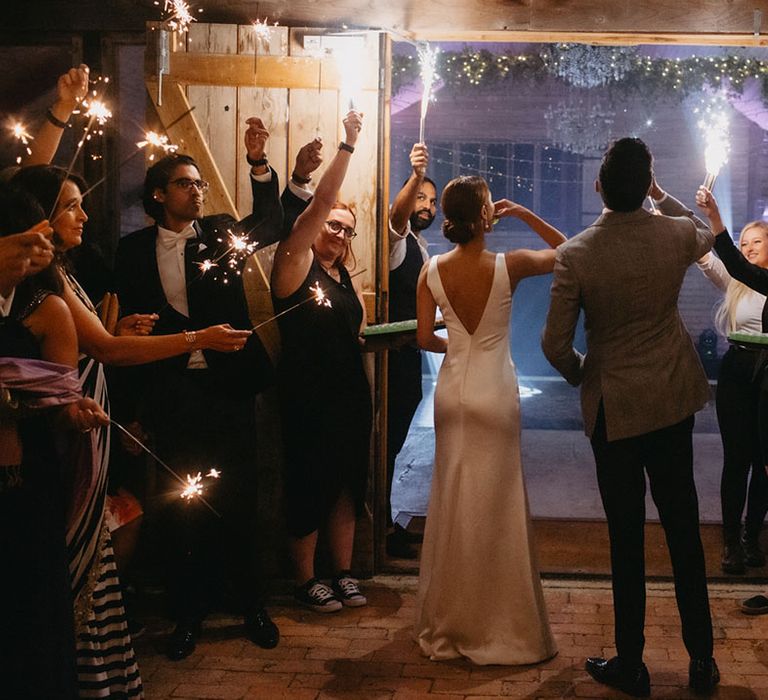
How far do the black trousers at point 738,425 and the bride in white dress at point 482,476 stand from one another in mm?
1736

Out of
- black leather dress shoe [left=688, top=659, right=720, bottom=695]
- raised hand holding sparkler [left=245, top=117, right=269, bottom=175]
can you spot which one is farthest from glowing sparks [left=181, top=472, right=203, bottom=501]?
black leather dress shoe [left=688, top=659, right=720, bottom=695]

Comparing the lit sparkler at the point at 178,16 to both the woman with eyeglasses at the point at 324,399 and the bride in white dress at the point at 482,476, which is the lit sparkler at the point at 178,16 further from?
the bride in white dress at the point at 482,476

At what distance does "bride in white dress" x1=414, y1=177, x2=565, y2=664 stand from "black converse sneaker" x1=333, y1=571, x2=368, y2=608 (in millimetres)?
717

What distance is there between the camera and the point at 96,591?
3.30 m

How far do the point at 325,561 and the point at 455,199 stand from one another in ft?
6.91

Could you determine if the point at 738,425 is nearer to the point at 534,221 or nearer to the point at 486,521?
the point at 534,221

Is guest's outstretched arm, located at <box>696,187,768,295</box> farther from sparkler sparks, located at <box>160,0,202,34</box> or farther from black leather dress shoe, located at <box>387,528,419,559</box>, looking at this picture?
sparkler sparks, located at <box>160,0,202,34</box>

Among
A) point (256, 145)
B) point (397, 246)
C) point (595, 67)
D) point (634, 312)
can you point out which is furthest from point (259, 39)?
point (595, 67)

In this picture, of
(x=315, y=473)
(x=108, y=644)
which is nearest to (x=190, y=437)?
(x=315, y=473)

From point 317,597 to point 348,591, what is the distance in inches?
7.0

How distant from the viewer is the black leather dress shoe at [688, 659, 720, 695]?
11.9ft

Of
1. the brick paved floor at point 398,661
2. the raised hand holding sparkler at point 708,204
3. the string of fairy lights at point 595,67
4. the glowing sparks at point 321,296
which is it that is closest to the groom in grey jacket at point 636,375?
the brick paved floor at point 398,661

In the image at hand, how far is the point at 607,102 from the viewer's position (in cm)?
1461

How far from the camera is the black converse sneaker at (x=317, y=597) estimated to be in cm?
458
